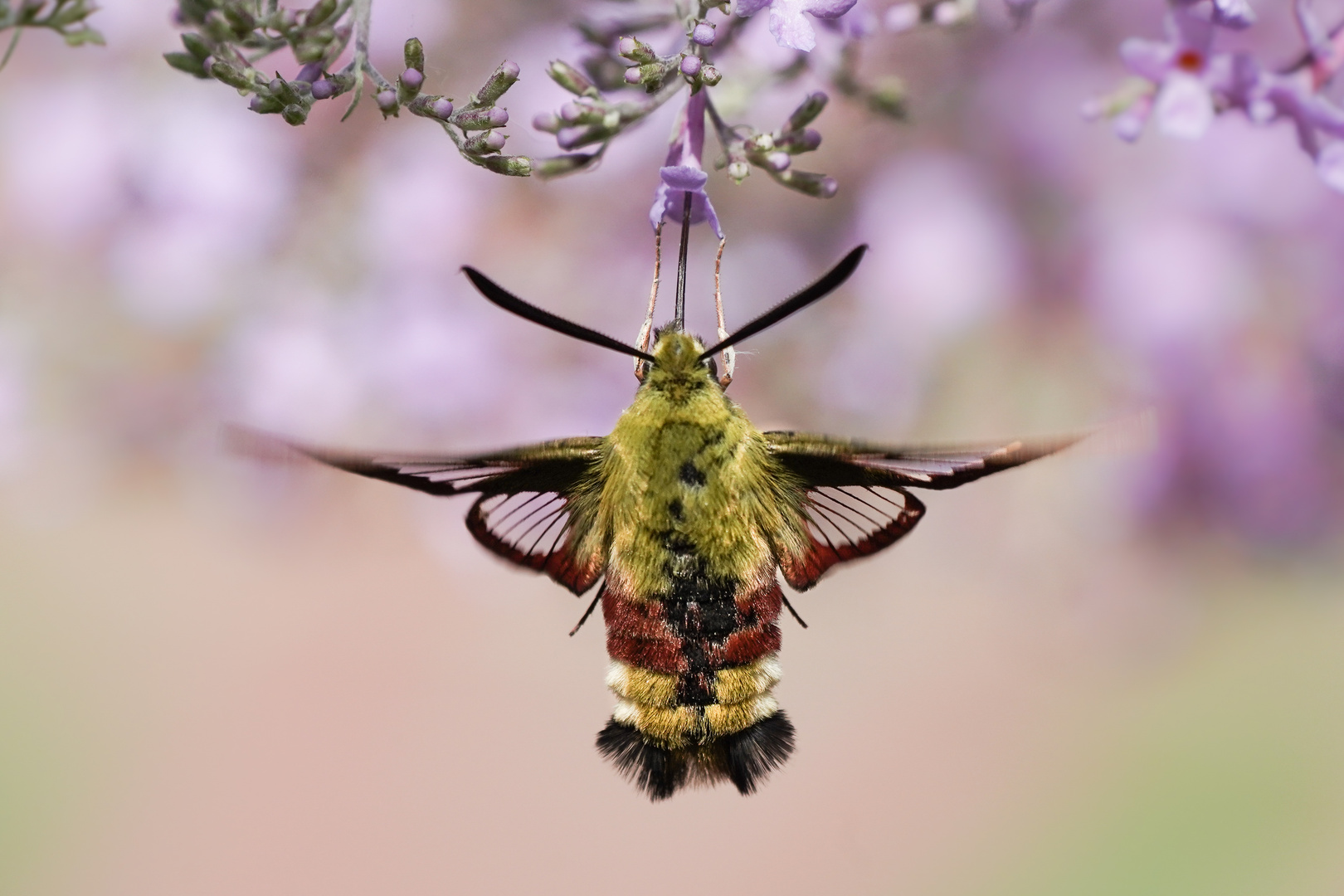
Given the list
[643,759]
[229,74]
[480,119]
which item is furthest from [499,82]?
[643,759]

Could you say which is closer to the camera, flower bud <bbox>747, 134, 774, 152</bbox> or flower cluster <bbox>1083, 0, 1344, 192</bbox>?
flower cluster <bbox>1083, 0, 1344, 192</bbox>

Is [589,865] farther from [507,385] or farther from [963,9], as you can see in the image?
[963,9]

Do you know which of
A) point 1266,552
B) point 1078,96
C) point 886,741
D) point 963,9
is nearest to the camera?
point 963,9

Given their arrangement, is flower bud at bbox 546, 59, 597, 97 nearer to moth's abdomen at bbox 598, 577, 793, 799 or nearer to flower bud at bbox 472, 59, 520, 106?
flower bud at bbox 472, 59, 520, 106

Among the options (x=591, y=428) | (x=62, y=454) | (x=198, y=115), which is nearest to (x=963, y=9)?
(x=591, y=428)

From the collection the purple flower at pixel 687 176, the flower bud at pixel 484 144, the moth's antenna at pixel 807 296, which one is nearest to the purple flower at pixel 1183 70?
the moth's antenna at pixel 807 296

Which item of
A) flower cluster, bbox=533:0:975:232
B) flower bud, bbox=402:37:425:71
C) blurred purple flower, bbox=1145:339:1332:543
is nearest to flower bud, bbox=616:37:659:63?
flower cluster, bbox=533:0:975:232
